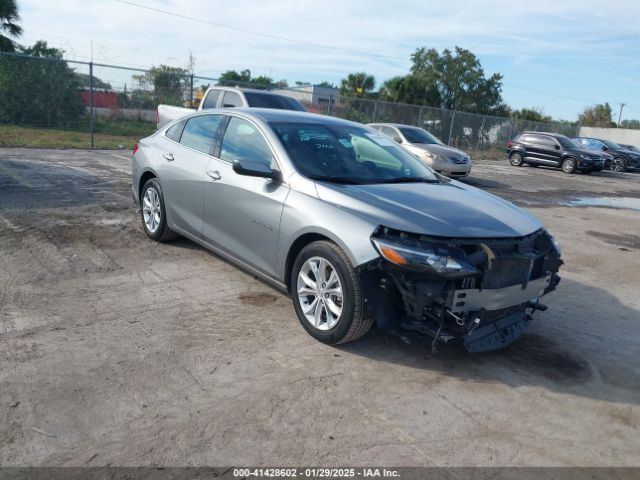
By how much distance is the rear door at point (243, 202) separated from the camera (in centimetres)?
457

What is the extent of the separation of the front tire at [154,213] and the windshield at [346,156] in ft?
6.03

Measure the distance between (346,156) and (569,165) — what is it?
2066 centimetres

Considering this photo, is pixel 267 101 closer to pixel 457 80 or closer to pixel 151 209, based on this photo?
pixel 151 209

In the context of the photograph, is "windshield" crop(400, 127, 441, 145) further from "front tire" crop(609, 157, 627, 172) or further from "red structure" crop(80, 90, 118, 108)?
"front tire" crop(609, 157, 627, 172)

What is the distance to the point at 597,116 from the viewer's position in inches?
2849

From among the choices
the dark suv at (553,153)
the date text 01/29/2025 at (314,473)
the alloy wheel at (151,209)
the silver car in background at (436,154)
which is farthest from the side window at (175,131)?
the dark suv at (553,153)

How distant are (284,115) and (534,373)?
3.17 m

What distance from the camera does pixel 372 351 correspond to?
13.6 ft

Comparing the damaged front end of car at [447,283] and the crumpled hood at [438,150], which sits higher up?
the crumpled hood at [438,150]

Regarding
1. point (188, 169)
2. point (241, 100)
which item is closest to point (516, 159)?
point (241, 100)

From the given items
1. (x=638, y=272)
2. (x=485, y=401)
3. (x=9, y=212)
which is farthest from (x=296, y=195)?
(x=638, y=272)

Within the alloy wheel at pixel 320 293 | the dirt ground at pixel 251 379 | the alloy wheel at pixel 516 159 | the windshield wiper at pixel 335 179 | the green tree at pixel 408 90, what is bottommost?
the dirt ground at pixel 251 379

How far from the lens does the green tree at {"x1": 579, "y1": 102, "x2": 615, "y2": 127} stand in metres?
69.6

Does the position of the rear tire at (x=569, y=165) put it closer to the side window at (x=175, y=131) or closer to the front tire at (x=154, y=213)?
the side window at (x=175, y=131)
